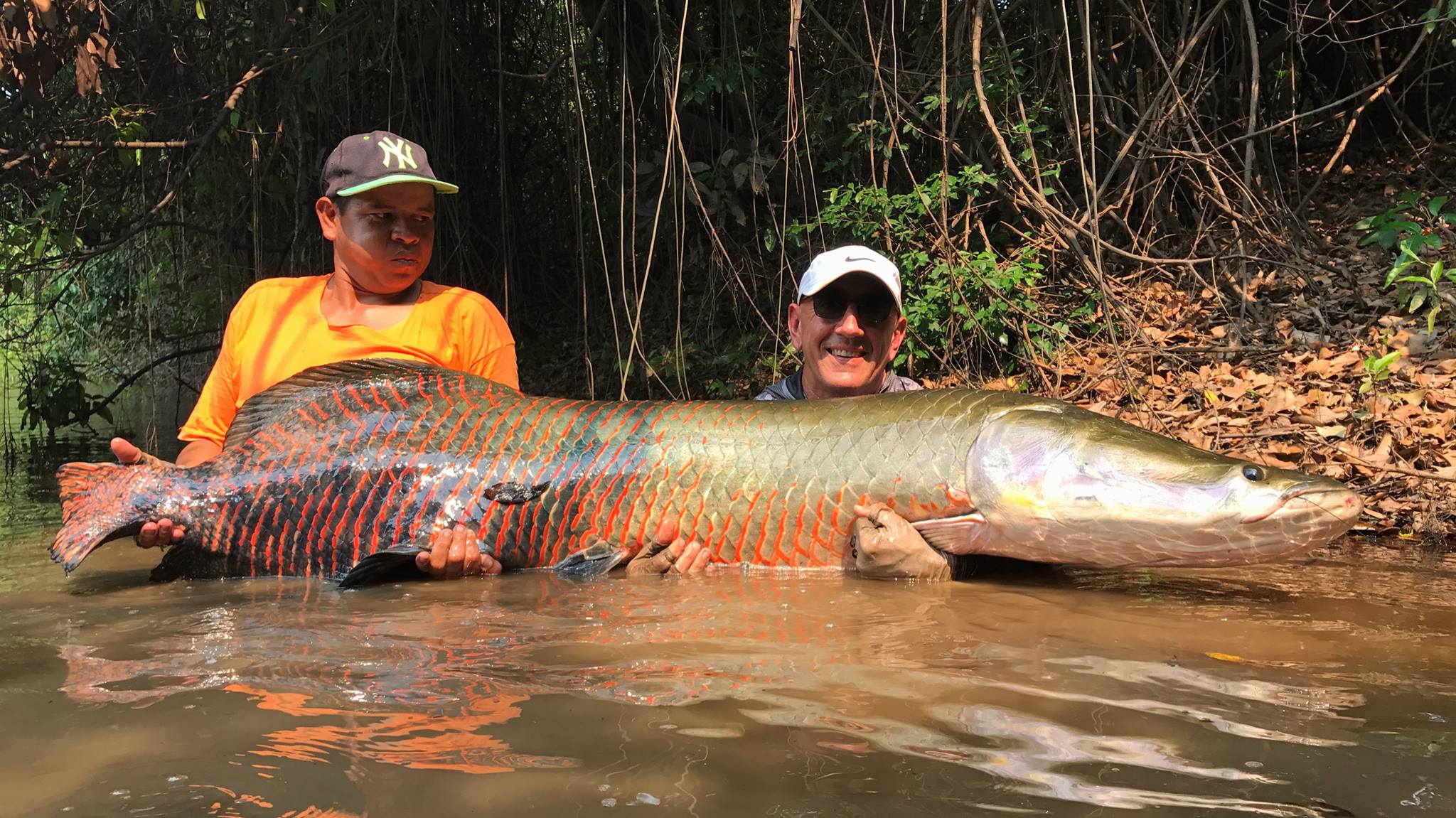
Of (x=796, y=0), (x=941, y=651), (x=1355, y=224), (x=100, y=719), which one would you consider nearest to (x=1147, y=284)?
(x=1355, y=224)

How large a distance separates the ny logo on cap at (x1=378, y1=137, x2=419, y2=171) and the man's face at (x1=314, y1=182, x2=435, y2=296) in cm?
6

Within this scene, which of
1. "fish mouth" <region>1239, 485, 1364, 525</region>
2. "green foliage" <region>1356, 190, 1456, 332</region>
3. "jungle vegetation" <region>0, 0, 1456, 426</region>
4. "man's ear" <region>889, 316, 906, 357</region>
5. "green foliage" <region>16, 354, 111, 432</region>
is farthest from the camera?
"green foliage" <region>16, 354, 111, 432</region>

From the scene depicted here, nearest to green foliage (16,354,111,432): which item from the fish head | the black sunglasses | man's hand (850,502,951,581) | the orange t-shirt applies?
the orange t-shirt

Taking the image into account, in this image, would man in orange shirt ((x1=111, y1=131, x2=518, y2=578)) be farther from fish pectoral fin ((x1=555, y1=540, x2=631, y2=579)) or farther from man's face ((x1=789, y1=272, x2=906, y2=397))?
man's face ((x1=789, y1=272, x2=906, y2=397))

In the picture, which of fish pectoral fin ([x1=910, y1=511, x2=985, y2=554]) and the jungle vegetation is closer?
fish pectoral fin ([x1=910, y1=511, x2=985, y2=554])

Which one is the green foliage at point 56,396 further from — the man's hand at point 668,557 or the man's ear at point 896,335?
the man's ear at point 896,335

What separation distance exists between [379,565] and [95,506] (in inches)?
34.3

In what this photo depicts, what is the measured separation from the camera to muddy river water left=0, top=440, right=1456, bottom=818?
1502mm

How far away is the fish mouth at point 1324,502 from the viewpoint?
2.67m

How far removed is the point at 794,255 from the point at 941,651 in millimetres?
4668

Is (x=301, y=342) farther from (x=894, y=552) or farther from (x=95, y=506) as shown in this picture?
(x=894, y=552)

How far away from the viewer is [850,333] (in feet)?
11.9

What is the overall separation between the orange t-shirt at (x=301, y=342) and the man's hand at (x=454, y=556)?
2.51ft

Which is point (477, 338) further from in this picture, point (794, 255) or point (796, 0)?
point (794, 255)
